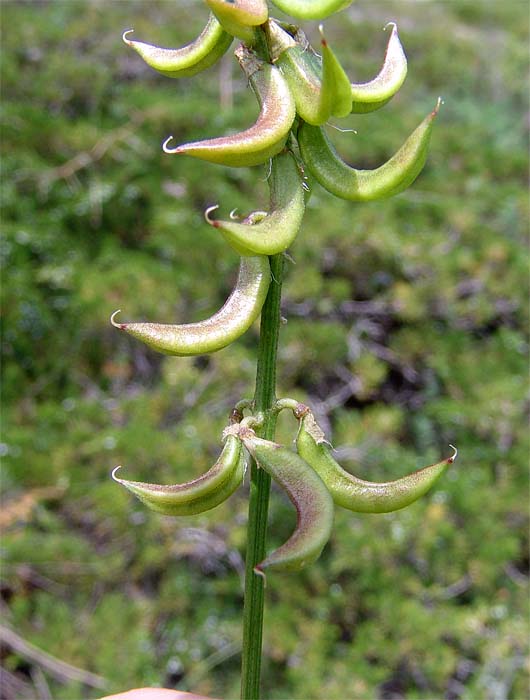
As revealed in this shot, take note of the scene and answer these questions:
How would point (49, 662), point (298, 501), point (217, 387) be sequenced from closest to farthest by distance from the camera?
point (298, 501), point (49, 662), point (217, 387)

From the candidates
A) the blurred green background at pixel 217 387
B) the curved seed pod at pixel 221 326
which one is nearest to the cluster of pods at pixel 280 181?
the curved seed pod at pixel 221 326

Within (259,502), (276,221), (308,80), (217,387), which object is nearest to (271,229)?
(276,221)

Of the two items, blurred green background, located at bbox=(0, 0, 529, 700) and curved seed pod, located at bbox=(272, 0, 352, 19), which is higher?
curved seed pod, located at bbox=(272, 0, 352, 19)

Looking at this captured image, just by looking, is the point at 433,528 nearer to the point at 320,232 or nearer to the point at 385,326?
the point at 385,326

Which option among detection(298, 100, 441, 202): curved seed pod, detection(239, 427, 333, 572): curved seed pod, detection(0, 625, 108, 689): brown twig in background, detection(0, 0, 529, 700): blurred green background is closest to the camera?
detection(239, 427, 333, 572): curved seed pod

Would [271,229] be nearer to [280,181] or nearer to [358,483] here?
[280,181]

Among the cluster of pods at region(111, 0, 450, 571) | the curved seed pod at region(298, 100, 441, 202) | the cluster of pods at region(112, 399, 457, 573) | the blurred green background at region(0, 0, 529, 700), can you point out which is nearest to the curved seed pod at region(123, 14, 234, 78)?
the cluster of pods at region(111, 0, 450, 571)

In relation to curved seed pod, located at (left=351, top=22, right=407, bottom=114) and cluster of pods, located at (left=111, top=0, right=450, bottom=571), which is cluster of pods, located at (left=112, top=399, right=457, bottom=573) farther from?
curved seed pod, located at (left=351, top=22, right=407, bottom=114)

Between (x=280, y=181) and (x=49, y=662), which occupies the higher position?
(x=280, y=181)
